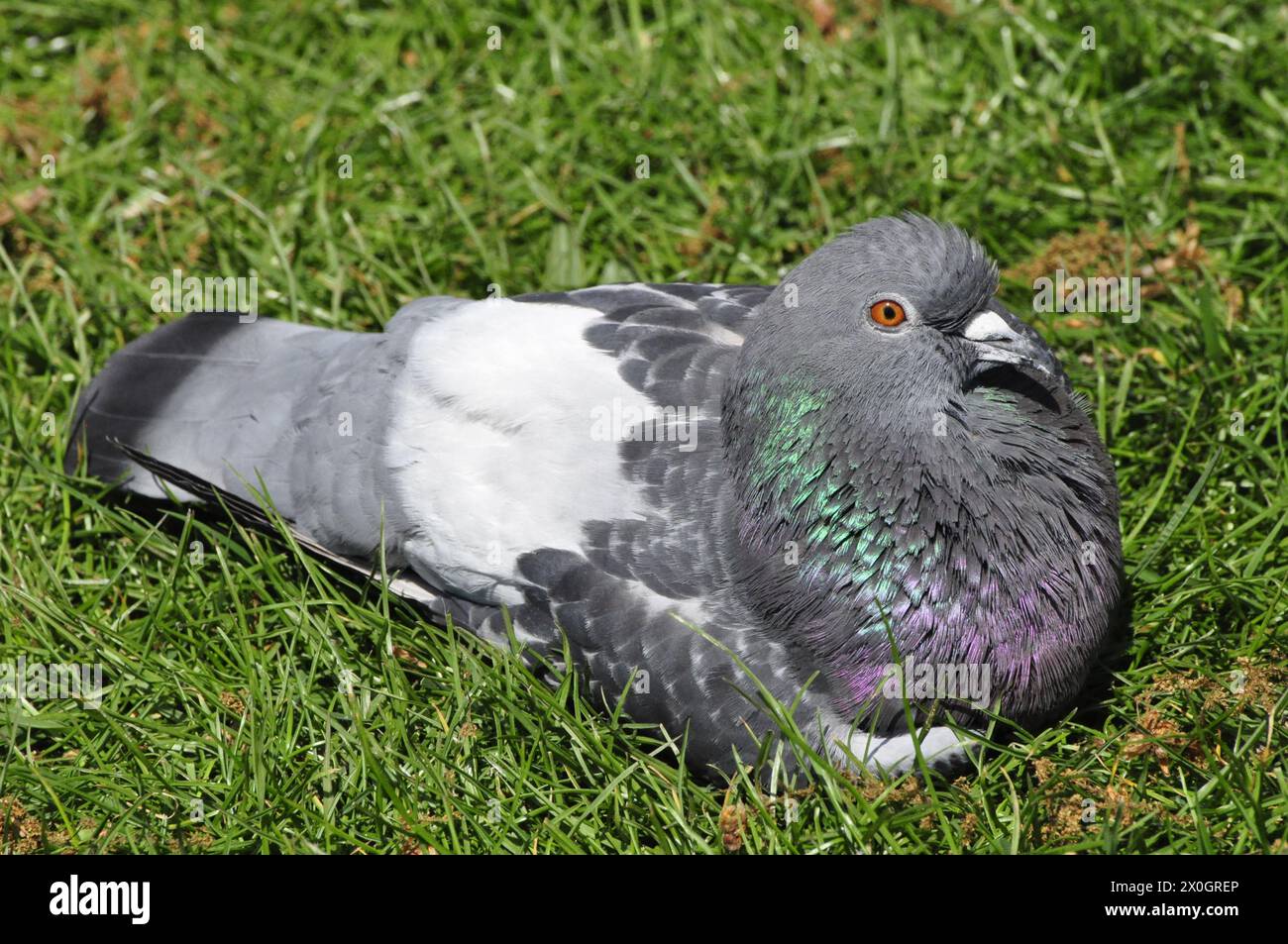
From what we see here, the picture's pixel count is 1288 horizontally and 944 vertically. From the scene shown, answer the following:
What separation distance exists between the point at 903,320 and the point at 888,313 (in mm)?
54

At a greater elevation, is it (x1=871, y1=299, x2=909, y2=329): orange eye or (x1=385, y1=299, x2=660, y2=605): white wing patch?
(x1=871, y1=299, x2=909, y2=329): orange eye

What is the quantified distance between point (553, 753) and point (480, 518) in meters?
0.82

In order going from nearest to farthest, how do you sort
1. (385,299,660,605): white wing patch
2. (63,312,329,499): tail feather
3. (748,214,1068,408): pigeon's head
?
(748,214,1068,408): pigeon's head < (385,299,660,605): white wing patch < (63,312,329,499): tail feather

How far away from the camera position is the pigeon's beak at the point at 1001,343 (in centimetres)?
418

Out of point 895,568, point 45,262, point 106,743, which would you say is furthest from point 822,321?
point 45,262

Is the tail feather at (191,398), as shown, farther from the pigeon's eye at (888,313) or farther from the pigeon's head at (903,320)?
the pigeon's eye at (888,313)

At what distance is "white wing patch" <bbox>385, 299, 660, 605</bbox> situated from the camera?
4418mm

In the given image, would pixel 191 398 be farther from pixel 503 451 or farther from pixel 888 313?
pixel 888 313

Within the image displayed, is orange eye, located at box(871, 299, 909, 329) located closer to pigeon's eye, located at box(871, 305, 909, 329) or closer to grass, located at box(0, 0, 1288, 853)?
pigeon's eye, located at box(871, 305, 909, 329)

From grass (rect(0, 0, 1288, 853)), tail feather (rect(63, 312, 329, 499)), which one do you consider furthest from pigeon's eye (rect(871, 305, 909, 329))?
tail feather (rect(63, 312, 329, 499))

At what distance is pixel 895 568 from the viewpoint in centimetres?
414

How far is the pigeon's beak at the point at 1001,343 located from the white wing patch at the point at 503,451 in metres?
1.07

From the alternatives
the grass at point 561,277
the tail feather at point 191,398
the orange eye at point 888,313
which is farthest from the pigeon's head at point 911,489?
the tail feather at point 191,398

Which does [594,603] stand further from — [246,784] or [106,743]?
[106,743]
